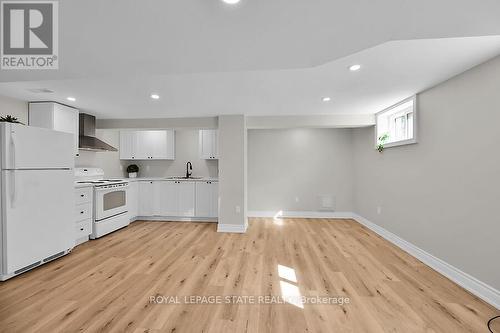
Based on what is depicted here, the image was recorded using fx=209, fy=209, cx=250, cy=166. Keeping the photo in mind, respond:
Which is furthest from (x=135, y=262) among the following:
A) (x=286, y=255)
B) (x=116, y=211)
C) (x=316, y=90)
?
(x=316, y=90)

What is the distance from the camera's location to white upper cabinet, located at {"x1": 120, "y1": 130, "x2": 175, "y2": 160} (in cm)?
507

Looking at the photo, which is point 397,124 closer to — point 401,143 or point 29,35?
point 401,143

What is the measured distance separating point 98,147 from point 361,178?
17.8 ft

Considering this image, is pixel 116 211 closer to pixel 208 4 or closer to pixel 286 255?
pixel 286 255

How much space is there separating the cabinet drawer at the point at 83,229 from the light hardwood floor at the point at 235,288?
0.19m

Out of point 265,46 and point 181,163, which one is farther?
point 181,163

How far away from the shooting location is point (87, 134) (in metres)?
3.93

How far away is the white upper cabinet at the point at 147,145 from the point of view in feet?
16.6

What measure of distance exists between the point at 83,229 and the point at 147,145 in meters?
2.38

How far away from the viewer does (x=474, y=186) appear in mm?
2078

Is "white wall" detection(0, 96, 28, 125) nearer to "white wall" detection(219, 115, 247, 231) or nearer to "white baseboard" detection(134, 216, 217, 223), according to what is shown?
"white baseboard" detection(134, 216, 217, 223)

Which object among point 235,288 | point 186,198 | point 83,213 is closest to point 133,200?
point 186,198

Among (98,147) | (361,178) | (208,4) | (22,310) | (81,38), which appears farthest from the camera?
(361,178)

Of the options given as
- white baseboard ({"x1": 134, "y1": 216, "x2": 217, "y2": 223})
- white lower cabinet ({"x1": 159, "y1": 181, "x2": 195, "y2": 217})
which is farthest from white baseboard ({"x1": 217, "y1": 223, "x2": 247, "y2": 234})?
white lower cabinet ({"x1": 159, "y1": 181, "x2": 195, "y2": 217})
